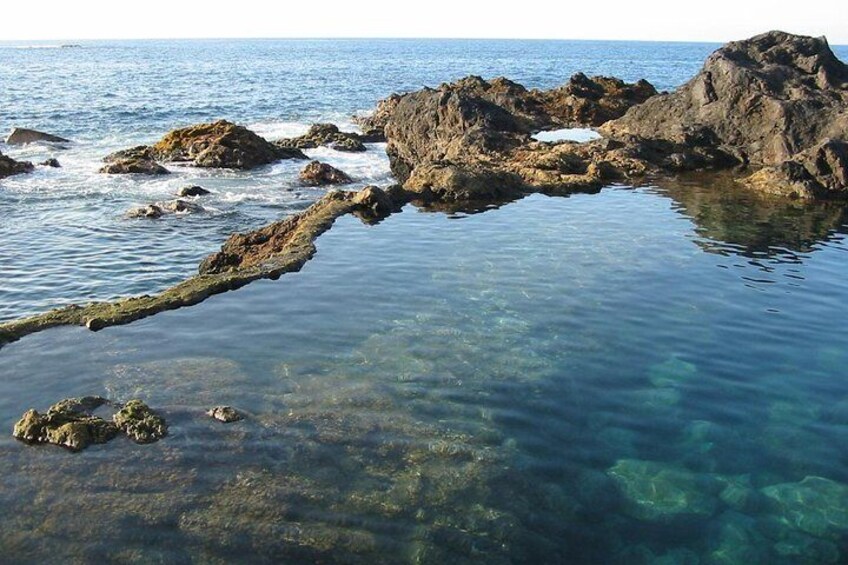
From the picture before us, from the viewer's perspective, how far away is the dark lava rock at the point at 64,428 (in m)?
11.2

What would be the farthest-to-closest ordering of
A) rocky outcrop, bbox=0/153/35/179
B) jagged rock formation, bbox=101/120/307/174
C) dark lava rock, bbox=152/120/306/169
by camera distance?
dark lava rock, bbox=152/120/306/169 → jagged rock formation, bbox=101/120/307/174 → rocky outcrop, bbox=0/153/35/179

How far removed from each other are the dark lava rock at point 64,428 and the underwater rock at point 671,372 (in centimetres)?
1003

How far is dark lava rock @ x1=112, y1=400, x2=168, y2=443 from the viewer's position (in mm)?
11422

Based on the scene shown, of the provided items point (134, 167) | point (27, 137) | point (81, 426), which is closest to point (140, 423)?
point (81, 426)

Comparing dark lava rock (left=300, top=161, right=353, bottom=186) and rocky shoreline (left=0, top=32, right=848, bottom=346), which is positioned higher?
rocky shoreline (left=0, top=32, right=848, bottom=346)

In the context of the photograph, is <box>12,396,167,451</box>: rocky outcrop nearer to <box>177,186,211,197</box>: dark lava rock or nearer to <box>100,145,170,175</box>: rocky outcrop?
<box>177,186,211,197</box>: dark lava rock


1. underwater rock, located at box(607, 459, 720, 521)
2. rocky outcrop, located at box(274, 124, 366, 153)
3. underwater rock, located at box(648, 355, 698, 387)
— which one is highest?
rocky outcrop, located at box(274, 124, 366, 153)

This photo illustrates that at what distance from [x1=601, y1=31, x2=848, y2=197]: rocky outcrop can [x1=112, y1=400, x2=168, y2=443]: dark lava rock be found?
1055 inches

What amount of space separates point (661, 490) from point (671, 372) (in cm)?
397

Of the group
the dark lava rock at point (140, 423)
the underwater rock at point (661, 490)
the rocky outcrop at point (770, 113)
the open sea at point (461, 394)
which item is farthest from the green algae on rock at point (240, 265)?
the rocky outcrop at point (770, 113)

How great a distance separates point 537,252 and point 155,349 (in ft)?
37.9

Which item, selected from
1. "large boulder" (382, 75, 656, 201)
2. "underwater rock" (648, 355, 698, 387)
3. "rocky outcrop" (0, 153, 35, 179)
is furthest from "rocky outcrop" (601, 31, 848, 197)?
"rocky outcrop" (0, 153, 35, 179)

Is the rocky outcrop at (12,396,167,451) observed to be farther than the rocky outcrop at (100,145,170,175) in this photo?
No

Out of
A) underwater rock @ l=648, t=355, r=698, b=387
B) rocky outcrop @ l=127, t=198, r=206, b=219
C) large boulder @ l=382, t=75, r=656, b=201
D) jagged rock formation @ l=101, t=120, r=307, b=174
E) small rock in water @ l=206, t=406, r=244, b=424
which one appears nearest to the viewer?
small rock in water @ l=206, t=406, r=244, b=424
